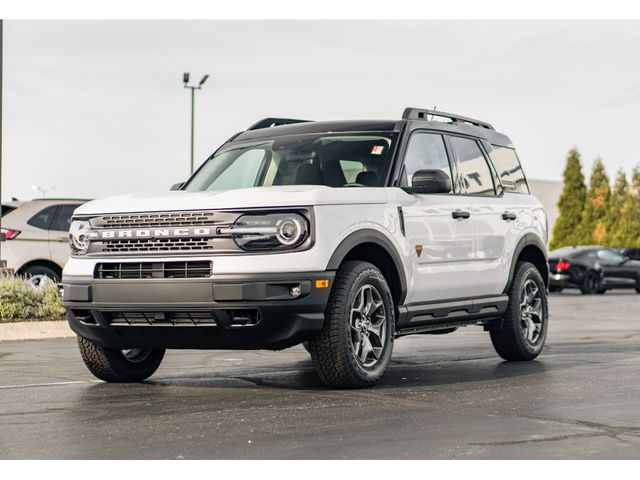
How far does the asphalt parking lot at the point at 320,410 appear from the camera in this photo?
581cm

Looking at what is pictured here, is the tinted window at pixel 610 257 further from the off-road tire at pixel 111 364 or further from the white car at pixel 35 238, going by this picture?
the off-road tire at pixel 111 364

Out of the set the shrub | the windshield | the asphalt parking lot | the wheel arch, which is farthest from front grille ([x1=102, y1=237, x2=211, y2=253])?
the wheel arch

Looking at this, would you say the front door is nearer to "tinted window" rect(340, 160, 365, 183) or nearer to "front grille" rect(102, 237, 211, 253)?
"tinted window" rect(340, 160, 365, 183)

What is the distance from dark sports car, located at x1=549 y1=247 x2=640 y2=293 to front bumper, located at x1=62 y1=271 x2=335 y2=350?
2330cm

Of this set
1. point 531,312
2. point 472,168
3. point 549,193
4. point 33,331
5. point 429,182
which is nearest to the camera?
point 429,182

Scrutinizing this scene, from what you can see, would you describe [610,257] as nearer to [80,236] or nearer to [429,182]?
[429,182]

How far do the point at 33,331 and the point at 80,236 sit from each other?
21.3ft

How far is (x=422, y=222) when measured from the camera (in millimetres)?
8945

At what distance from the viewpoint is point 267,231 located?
7668 millimetres

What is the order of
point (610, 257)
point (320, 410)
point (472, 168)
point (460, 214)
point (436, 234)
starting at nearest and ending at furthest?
point (320, 410) < point (436, 234) < point (460, 214) < point (472, 168) < point (610, 257)

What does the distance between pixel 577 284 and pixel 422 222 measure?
22.1m

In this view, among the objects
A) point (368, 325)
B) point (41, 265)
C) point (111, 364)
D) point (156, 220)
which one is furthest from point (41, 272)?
point (368, 325)
